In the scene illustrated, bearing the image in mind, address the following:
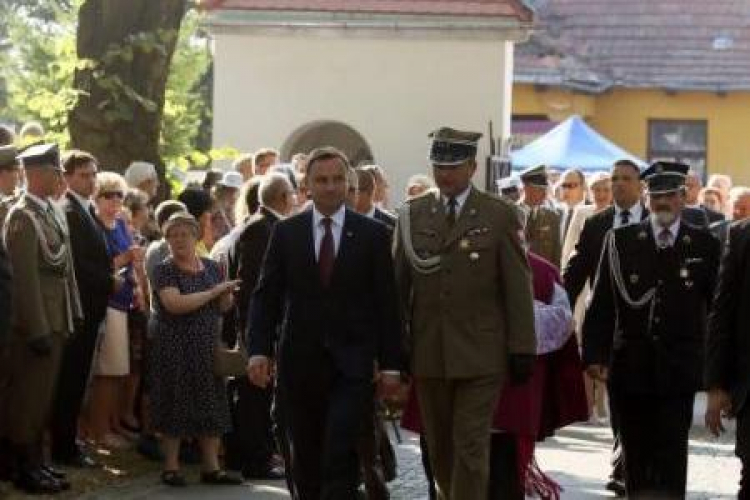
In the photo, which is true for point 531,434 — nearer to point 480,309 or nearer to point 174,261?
point 480,309

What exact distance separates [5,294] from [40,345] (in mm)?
976

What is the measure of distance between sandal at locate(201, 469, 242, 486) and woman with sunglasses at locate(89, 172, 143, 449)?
1235mm

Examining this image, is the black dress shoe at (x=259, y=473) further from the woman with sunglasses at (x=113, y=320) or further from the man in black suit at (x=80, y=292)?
the woman with sunglasses at (x=113, y=320)

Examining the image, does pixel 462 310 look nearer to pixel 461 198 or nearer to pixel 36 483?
pixel 461 198

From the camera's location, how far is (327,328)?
10102mm

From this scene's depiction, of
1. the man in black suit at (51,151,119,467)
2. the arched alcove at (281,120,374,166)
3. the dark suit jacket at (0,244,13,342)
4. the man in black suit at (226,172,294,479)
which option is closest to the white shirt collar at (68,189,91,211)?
the man in black suit at (51,151,119,467)

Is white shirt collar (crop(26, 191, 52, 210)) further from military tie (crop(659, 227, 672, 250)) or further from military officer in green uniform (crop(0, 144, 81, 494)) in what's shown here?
military tie (crop(659, 227, 672, 250))

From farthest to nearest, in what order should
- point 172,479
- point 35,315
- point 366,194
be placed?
point 366,194, point 172,479, point 35,315

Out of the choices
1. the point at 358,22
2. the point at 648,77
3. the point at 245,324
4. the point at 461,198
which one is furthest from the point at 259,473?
the point at 648,77

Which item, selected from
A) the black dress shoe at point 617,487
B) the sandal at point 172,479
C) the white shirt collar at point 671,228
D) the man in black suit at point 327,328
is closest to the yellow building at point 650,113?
the black dress shoe at point 617,487

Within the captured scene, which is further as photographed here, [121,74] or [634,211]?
[121,74]

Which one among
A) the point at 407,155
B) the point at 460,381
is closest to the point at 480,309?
the point at 460,381

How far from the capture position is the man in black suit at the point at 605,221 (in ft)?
45.9

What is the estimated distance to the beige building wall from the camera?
1135 inches
